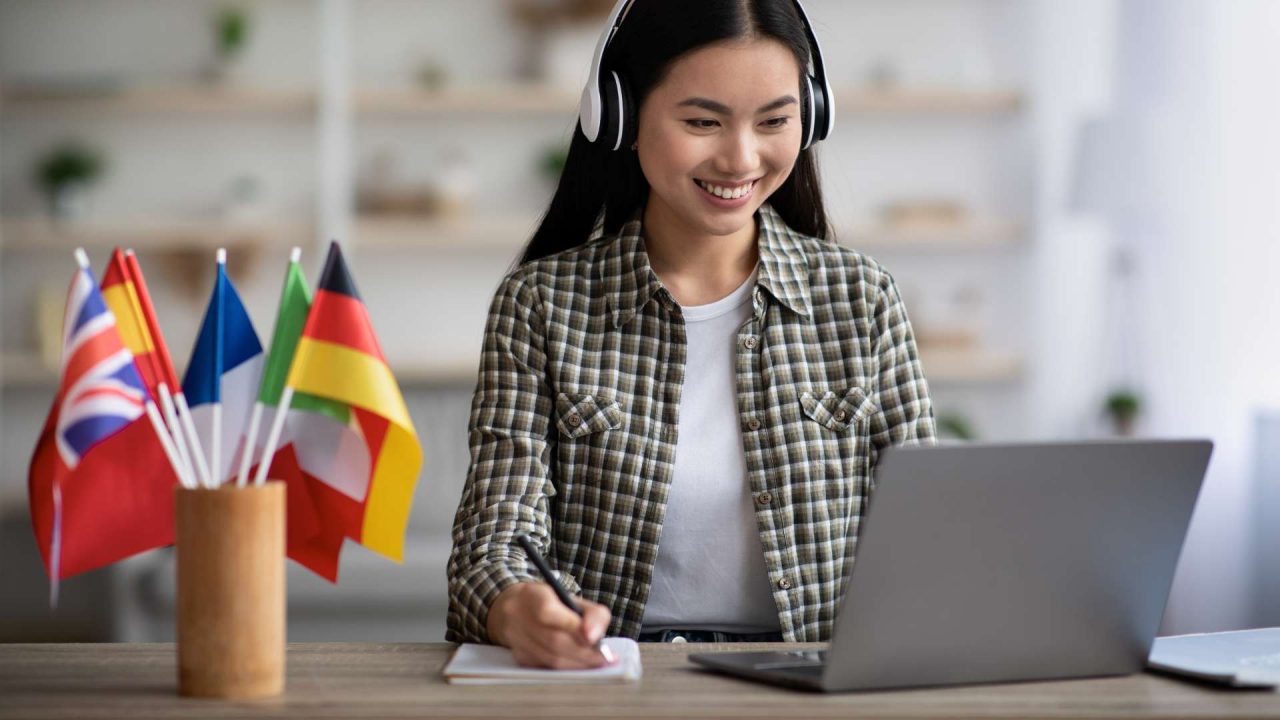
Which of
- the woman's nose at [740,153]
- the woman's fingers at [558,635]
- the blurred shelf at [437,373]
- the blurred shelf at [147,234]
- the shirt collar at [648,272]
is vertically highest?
the woman's nose at [740,153]

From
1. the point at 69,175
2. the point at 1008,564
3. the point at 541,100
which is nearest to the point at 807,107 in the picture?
the point at 1008,564

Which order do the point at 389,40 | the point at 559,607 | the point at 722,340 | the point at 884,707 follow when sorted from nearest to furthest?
1. the point at 884,707
2. the point at 559,607
3. the point at 722,340
4. the point at 389,40

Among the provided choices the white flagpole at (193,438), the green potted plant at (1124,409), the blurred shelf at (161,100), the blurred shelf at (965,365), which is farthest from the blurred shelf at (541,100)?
the white flagpole at (193,438)

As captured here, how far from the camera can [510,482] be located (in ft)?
4.71

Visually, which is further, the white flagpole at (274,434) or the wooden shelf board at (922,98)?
the wooden shelf board at (922,98)

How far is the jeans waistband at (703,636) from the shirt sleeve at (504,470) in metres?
0.11

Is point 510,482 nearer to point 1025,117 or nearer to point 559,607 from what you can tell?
point 559,607

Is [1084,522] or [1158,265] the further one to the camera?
[1158,265]

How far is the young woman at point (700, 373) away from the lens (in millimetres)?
1455

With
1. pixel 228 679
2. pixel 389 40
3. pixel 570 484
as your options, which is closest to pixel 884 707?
pixel 228 679

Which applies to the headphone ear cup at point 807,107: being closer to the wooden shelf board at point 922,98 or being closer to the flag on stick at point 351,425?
the flag on stick at point 351,425

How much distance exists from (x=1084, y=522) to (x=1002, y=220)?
362cm

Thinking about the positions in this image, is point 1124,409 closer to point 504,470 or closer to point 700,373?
point 700,373

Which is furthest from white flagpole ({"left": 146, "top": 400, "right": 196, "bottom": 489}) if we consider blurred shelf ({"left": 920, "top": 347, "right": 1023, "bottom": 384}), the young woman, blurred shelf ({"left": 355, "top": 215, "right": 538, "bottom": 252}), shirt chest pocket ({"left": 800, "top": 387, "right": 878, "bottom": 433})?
blurred shelf ({"left": 920, "top": 347, "right": 1023, "bottom": 384})
